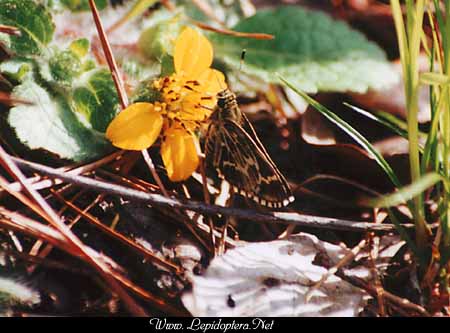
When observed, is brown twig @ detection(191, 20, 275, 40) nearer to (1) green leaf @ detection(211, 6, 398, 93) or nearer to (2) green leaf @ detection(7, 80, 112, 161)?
(1) green leaf @ detection(211, 6, 398, 93)

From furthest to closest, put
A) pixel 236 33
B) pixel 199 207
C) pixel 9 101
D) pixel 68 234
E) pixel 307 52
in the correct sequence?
pixel 307 52 < pixel 236 33 < pixel 9 101 < pixel 199 207 < pixel 68 234

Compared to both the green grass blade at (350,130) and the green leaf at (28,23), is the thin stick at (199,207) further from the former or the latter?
the green leaf at (28,23)

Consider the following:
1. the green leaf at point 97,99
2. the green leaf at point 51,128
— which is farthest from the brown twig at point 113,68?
the green leaf at point 51,128

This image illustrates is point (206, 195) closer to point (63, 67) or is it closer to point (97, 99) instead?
point (97, 99)

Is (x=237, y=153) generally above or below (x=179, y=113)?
below

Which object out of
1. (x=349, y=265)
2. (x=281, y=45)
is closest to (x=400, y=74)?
(x=281, y=45)

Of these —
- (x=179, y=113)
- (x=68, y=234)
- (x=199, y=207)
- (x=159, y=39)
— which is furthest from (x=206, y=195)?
(x=159, y=39)

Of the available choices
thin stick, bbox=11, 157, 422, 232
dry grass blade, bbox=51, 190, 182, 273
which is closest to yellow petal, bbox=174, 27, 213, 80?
thin stick, bbox=11, 157, 422, 232
